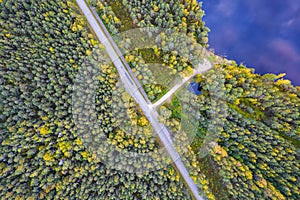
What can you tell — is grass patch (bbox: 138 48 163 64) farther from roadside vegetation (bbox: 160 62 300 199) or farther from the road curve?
roadside vegetation (bbox: 160 62 300 199)

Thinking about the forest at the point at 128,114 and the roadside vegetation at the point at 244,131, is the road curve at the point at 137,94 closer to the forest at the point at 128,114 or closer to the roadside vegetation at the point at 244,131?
the forest at the point at 128,114

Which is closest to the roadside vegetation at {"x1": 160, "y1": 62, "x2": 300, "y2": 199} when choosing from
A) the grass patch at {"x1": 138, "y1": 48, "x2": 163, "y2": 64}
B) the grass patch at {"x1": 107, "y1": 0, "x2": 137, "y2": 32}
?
the grass patch at {"x1": 138, "y1": 48, "x2": 163, "y2": 64}

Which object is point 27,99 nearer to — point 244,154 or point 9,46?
Answer: point 9,46

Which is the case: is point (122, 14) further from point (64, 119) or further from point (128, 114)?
point (64, 119)

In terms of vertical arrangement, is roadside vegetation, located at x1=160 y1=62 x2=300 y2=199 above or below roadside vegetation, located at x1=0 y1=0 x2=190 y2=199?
above

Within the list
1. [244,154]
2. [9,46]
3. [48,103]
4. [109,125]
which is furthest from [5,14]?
[244,154]

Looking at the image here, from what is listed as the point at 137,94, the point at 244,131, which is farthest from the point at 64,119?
the point at 244,131

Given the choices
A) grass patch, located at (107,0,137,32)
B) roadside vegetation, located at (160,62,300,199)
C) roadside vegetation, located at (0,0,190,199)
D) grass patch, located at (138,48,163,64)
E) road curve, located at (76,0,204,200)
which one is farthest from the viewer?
grass patch, located at (107,0,137,32)
